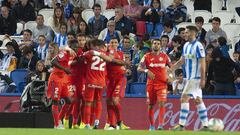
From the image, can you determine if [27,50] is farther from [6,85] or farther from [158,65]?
[158,65]

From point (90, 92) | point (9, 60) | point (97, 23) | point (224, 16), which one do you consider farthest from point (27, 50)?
point (224, 16)

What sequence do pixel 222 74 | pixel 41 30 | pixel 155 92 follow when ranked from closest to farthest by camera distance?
pixel 155 92, pixel 222 74, pixel 41 30

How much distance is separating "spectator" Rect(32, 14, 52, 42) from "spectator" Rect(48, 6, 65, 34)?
0.88ft

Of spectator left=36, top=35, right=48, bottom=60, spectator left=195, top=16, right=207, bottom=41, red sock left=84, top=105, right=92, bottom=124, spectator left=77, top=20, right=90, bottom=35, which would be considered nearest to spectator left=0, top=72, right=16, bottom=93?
spectator left=36, top=35, right=48, bottom=60

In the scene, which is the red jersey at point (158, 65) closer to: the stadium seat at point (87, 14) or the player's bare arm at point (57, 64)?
the player's bare arm at point (57, 64)

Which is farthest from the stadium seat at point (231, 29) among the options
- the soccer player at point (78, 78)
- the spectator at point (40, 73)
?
the soccer player at point (78, 78)

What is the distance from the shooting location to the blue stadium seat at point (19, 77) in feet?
81.9

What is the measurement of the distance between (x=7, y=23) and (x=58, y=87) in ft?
21.4

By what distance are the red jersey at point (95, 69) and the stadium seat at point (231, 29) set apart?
22.8 feet

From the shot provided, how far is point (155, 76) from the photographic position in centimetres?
2155

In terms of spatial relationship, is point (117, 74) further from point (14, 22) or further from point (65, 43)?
point (14, 22)

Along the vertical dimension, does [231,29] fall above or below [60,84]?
above

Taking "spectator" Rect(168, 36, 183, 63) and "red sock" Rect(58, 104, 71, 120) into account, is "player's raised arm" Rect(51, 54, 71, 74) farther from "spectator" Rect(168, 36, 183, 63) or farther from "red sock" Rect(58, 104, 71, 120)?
"spectator" Rect(168, 36, 183, 63)

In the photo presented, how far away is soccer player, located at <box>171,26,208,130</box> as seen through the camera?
62.3 feet
